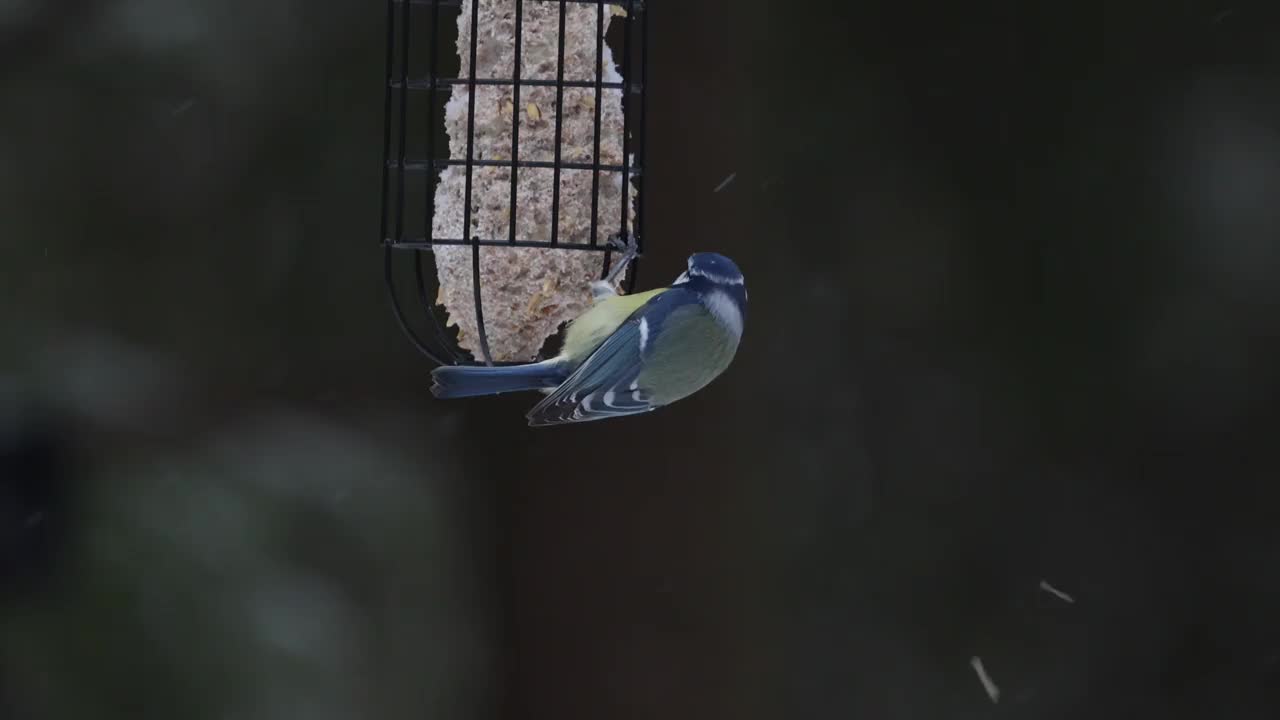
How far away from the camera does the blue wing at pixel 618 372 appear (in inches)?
120

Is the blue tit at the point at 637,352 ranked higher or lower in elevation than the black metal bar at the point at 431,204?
lower

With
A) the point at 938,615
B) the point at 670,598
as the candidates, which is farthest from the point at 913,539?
the point at 670,598

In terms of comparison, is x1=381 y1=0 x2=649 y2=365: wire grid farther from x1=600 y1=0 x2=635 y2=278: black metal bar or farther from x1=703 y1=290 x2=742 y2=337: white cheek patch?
x1=703 y1=290 x2=742 y2=337: white cheek patch

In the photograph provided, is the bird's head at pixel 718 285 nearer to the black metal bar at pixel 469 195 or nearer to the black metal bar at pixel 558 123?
the black metal bar at pixel 558 123

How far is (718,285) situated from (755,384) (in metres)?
1.49

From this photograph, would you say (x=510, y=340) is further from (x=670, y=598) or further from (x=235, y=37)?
(x=235, y=37)

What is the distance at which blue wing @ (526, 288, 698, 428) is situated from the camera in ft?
9.98

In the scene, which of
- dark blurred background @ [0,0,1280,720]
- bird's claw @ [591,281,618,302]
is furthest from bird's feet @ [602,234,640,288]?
dark blurred background @ [0,0,1280,720]

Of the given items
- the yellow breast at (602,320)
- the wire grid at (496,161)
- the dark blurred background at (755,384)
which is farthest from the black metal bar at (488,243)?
the dark blurred background at (755,384)

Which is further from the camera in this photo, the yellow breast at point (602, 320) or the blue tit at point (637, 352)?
the yellow breast at point (602, 320)

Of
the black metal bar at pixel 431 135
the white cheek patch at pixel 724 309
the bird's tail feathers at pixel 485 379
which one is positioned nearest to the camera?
the bird's tail feathers at pixel 485 379

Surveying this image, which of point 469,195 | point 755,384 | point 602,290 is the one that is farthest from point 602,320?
point 755,384

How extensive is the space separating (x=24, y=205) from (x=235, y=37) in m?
0.78

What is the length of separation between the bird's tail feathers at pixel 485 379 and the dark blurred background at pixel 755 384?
1379 millimetres
